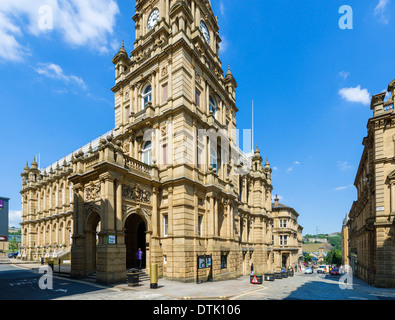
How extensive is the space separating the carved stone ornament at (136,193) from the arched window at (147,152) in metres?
4.15

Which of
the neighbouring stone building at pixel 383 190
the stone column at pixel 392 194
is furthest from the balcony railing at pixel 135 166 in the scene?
the stone column at pixel 392 194

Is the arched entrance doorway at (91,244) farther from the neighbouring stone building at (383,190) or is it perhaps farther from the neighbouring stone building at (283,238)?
the neighbouring stone building at (283,238)

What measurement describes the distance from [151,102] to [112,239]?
510 inches

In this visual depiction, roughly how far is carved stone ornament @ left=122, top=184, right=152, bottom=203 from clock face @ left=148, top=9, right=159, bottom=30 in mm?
18204

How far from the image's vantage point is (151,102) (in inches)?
947

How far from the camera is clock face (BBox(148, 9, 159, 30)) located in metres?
27.3

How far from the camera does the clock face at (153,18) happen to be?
27312mm

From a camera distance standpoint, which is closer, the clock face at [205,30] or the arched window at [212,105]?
the arched window at [212,105]

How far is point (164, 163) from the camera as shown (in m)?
22.5

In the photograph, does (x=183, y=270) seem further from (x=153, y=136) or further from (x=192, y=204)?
(x=153, y=136)

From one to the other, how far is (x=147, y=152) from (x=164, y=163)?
297 centimetres

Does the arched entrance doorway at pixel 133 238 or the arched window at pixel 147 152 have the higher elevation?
the arched window at pixel 147 152

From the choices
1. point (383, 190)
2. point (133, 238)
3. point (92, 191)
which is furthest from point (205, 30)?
point (383, 190)
